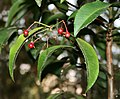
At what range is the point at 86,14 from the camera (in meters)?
0.62

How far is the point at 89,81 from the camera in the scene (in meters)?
0.62

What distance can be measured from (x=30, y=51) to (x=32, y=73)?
293 cm

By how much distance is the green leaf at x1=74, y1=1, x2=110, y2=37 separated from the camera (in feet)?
1.96

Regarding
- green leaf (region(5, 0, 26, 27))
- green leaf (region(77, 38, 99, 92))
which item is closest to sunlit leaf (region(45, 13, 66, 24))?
green leaf (region(5, 0, 26, 27))

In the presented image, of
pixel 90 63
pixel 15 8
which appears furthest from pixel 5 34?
pixel 90 63

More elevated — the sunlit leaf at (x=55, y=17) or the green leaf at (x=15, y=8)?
the green leaf at (x=15, y=8)

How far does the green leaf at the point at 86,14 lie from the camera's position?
23.5 inches

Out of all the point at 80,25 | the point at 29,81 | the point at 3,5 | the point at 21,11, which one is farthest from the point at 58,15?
the point at 29,81

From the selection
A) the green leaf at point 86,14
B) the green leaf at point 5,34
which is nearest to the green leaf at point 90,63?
the green leaf at point 86,14

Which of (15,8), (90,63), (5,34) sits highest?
(15,8)

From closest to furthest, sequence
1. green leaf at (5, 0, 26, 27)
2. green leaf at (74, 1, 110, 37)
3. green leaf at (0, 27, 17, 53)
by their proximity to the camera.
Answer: green leaf at (74, 1, 110, 37) < green leaf at (0, 27, 17, 53) < green leaf at (5, 0, 26, 27)

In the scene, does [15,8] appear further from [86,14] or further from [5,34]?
[86,14]

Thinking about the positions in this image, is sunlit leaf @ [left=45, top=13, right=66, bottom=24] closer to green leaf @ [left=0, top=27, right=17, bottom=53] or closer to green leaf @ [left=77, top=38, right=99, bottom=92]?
green leaf @ [left=0, top=27, right=17, bottom=53]

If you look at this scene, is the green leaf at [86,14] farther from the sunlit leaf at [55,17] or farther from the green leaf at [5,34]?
the sunlit leaf at [55,17]
